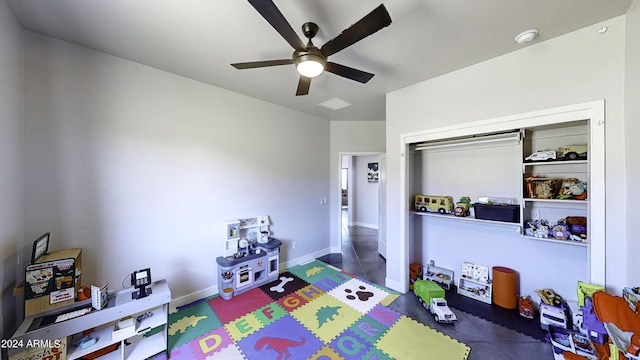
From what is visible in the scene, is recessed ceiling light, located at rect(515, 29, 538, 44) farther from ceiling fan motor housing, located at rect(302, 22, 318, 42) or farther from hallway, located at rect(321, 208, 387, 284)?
hallway, located at rect(321, 208, 387, 284)

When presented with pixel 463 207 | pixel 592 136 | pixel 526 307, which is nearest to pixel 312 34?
pixel 592 136

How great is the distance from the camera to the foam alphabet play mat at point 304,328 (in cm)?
189

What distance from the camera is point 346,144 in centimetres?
→ 446

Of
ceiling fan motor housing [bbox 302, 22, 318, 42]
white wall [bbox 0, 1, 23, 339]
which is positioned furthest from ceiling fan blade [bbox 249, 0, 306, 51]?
white wall [bbox 0, 1, 23, 339]

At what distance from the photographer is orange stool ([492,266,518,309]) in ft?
8.00

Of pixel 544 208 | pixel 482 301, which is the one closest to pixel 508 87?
pixel 544 208

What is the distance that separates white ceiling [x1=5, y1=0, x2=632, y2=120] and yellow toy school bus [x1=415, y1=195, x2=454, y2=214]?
1600 millimetres

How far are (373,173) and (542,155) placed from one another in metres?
4.39

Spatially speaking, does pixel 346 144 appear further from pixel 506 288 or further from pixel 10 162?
pixel 10 162

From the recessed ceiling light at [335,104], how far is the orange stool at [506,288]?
299 cm

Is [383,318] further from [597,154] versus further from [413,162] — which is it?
[597,154]

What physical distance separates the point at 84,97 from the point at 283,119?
7.51ft

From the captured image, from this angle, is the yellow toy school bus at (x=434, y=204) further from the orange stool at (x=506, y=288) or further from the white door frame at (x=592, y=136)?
the white door frame at (x=592, y=136)

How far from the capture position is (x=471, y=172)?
285 cm
